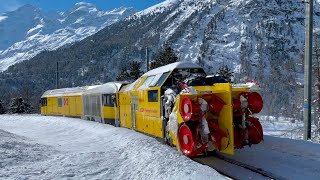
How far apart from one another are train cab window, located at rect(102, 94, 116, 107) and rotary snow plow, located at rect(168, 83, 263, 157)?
33.1ft

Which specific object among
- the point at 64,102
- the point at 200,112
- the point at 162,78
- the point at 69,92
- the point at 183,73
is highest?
the point at 183,73

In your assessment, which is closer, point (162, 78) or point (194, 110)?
point (194, 110)

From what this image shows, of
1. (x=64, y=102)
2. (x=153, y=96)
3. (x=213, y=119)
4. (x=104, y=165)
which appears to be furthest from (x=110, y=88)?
(x=64, y=102)

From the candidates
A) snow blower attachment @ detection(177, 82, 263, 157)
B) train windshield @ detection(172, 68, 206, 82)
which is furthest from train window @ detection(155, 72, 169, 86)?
snow blower attachment @ detection(177, 82, 263, 157)

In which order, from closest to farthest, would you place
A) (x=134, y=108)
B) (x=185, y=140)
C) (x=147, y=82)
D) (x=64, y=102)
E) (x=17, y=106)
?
(x=185, y=140), (x=147, y=82), (x=134, y=108), (x=64, y=102), (x=17, y=106)

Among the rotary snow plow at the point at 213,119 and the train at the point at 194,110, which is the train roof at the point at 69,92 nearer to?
the train at the point at 194,110

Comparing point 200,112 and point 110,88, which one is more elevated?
point 110,88

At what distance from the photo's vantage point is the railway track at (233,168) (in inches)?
337

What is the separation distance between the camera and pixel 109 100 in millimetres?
21078

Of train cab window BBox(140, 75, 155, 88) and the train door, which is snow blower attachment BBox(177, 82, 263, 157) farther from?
the train door

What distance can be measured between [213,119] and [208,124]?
0.26m

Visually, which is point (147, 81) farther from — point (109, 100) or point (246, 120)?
point (109, 100)

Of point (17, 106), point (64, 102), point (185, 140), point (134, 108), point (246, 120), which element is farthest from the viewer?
point (17, 106)

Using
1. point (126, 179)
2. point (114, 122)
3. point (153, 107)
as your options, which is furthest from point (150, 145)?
point (114, 122)
